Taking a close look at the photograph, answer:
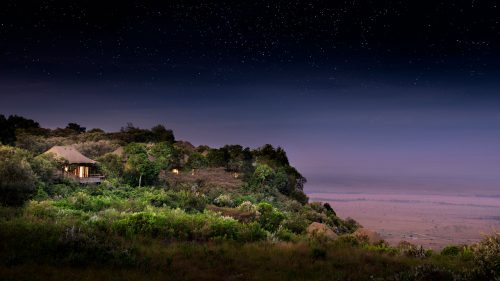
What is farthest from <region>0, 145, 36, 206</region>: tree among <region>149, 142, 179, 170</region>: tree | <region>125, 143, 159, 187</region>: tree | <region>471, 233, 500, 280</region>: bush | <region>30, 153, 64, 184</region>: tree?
<region>149, 142, 179, 170</region>: tree

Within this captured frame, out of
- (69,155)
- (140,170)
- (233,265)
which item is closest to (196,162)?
(69,155)

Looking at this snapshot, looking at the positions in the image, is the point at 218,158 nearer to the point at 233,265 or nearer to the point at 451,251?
the point at 451,251

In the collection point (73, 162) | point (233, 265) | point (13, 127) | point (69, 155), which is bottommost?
point (233, 265)

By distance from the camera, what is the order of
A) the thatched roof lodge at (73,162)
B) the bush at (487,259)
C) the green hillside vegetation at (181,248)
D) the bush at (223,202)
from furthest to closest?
1. the thatched roof lodge at (73,162)
2. the bush at (223,202)
3. the bush at (487,259)
4. the green hillside vegetation at (181,248)

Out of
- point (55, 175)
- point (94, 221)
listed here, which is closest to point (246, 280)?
point (94, 221)

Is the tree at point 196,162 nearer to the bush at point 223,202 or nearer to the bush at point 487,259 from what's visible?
the bush at point 223,202

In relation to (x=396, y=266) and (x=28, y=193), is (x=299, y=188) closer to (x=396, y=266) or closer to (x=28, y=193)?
(x=28, y=193)

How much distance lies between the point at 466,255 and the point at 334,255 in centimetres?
597

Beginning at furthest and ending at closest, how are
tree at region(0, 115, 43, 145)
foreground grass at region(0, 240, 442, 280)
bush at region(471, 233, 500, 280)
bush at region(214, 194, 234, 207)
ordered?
1. tree at region(0, 115, 43, 145)
2. bush at region(214, 194, 234, 207)
3. bush at region(471, 233, 500, 280)
4. foreground grass at region(0, 240, 442, 280)

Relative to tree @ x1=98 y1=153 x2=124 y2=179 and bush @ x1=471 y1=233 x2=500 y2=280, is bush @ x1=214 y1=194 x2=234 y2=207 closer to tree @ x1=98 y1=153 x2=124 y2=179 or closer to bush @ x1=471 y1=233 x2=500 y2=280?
tree @ x1=98 y1=153 x2=124 y2=179

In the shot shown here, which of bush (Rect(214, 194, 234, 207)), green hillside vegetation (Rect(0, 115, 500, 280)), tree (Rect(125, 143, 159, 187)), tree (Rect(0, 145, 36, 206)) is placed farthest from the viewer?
tree (Rect(125, 143, 159, 187))

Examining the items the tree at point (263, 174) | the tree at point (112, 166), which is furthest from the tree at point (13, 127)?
the tree at point (263, 174)

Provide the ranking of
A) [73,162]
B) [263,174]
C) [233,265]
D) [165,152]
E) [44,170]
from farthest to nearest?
[165,152] → [263,174] → [73,162] → [44,170] → [233,265]

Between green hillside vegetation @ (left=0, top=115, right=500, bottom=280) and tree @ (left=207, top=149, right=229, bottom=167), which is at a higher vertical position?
tree @ (left=207, top=149, right=229, bottom=167)
